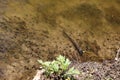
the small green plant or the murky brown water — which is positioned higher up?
the murky brown water

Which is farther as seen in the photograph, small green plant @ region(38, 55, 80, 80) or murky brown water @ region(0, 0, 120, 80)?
murky brown water @ region(0, 0, 120, 80)

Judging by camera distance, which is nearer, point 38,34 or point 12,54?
point 12,54

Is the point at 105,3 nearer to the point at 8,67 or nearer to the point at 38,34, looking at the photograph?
the point at 38,34

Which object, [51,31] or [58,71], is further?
[51,31]

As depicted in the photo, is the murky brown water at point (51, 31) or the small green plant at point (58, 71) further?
the murky brown water at point (51, 31)

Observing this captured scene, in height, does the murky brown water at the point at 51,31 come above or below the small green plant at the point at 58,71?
above

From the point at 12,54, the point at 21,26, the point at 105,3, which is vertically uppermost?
the point at 105,3

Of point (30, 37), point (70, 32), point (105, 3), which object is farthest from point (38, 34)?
point (105, 3)

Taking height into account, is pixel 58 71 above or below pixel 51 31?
below
